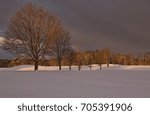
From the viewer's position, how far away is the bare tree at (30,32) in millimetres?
38250

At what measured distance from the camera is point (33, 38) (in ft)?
130

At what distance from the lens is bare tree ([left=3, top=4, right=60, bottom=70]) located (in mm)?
38250

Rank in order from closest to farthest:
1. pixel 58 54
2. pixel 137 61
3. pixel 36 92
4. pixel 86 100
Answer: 1. pixel 86 100
2. pixel 36 92
3. pixel 58 54
4. pixel 137 61

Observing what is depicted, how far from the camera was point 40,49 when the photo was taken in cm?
3925

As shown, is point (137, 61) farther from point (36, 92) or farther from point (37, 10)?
point (36, 92)

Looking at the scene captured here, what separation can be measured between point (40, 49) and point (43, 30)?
2.52 meters

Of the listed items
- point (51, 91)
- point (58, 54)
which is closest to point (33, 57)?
point (58, 54)

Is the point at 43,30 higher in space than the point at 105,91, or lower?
higher

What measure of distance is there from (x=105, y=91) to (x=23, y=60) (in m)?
29.8

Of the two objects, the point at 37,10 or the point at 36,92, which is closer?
the point at 36,92

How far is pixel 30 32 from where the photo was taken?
39.5 metres

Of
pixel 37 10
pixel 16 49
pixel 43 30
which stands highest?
pixel 37 10

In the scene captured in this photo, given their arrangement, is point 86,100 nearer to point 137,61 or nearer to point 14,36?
point 14,36

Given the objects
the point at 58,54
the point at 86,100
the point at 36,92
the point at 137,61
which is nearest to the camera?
the point at 86,100
